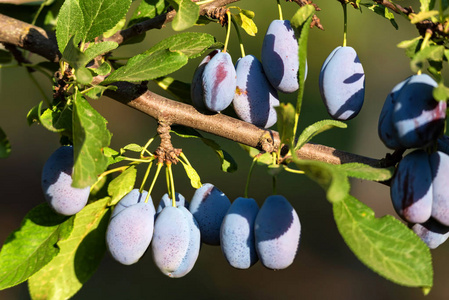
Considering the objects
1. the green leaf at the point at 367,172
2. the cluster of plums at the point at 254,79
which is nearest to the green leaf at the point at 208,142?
the cluster of plums at the point at 254,79

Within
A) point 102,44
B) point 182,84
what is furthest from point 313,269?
point 102,44

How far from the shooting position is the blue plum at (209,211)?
753mm

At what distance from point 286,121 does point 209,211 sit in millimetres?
195

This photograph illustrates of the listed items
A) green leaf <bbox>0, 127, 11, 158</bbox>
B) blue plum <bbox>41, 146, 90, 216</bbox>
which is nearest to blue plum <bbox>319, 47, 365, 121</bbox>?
blue plum <bbox>41, 146, 90, 216</bbox>

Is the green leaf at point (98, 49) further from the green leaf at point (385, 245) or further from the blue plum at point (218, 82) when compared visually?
the green leaf at point (385, 245)

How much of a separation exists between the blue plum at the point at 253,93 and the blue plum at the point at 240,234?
151 mm

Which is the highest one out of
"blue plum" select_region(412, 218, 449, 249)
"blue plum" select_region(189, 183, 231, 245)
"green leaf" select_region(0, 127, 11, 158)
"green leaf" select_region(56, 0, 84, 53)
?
"green leaf" select_region(56, 0, 84, 53)

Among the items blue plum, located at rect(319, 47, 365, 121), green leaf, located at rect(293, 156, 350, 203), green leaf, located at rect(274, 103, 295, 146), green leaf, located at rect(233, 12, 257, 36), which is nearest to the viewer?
green leaf, located at rect(293, 156, 350, 203)

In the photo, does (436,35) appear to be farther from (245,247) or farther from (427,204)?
(245,247)

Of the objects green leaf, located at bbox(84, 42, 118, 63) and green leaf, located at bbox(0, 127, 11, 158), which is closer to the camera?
green leaf, located at bbox(84, 42, 118, 63)

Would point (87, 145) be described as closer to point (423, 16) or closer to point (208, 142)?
point (208, 142)

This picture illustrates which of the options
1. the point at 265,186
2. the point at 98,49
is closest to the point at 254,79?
the point at 98,49

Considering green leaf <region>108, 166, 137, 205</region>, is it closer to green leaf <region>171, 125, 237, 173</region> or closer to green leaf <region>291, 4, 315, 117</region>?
green leaf <region>171, 125, 237, 173</region>

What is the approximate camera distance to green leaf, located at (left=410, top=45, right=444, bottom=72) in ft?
1.86
